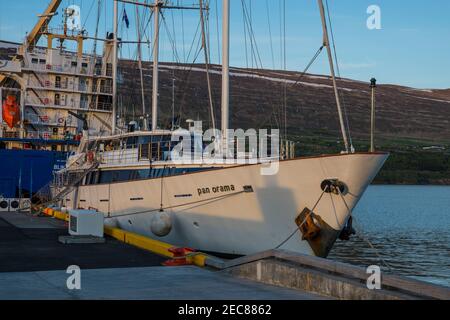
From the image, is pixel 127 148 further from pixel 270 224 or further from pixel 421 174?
pixel 421 174

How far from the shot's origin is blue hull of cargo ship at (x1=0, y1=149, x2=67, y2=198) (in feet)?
151

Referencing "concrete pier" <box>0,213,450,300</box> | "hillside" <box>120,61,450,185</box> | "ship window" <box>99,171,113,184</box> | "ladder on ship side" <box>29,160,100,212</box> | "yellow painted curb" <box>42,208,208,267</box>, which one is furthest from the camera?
"hillside" <box>120,61,450,185</box>

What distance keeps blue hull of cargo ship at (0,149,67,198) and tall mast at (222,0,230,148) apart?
23.0 metres

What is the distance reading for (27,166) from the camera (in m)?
46.4

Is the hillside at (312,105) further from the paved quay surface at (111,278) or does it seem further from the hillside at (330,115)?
the paved quay surface at (111,278)

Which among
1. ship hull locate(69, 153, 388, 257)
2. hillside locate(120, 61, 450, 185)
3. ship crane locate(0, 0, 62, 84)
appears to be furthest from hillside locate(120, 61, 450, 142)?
ship hull locate(69, 153, 388, 257)

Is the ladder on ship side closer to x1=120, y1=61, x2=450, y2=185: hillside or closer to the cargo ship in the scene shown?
the cargo ship

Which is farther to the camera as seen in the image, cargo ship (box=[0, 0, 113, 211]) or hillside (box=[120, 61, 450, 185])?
hillside (box=[120, 61, 450, 185])

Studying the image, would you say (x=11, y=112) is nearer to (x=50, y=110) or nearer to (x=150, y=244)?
(x=50, y=110)

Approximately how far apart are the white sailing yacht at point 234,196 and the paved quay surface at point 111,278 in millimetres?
5558

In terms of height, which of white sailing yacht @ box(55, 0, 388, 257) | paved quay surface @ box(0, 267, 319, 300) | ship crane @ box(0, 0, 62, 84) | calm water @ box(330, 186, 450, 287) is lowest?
calm water @ box(330, 186, 450, 287)

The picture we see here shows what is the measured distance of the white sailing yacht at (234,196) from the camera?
22766mm

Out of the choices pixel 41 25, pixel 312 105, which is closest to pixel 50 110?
pixel 41 25

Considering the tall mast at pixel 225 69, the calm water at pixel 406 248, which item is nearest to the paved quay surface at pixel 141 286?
the calm water at pixel 406 248
